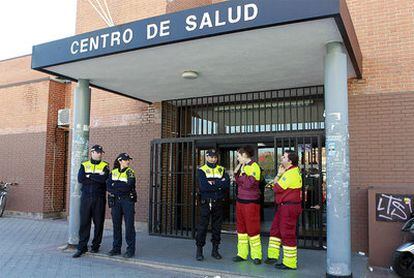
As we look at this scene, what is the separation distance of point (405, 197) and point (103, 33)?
5.58 meters

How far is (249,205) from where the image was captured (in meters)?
6.40

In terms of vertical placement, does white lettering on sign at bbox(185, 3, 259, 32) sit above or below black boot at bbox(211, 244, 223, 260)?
above

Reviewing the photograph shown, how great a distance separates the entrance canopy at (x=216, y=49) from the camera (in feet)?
17.0

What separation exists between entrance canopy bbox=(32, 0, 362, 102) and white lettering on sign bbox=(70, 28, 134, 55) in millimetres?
16

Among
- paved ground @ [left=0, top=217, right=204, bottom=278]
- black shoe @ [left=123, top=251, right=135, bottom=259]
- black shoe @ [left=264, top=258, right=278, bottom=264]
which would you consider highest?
black shoe @ [left=264, top=258, right=278, bottom=264]

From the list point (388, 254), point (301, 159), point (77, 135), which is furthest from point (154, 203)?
point (388, 254)

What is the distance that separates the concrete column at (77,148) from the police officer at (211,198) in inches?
101

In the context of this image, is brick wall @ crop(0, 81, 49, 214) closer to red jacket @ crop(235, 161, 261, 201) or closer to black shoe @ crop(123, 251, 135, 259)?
black shoe @ crop(123, 251, 135, 259)

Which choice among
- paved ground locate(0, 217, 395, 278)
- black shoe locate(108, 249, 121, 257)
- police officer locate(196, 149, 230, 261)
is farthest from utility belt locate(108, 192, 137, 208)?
police officer locate(196, 149, 230, 261)

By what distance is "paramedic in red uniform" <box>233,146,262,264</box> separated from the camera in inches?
251

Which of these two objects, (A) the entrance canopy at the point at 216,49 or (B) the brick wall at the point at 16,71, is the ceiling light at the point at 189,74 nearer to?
(A) the entrance canopy at the point at 216,49

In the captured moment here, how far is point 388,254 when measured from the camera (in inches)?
264

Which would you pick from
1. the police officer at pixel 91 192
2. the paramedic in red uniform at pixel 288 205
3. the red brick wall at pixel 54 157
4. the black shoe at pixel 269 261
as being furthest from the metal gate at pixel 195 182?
the red brick wall at pixel 54 157

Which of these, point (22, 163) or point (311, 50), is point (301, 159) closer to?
point (311, 50)
